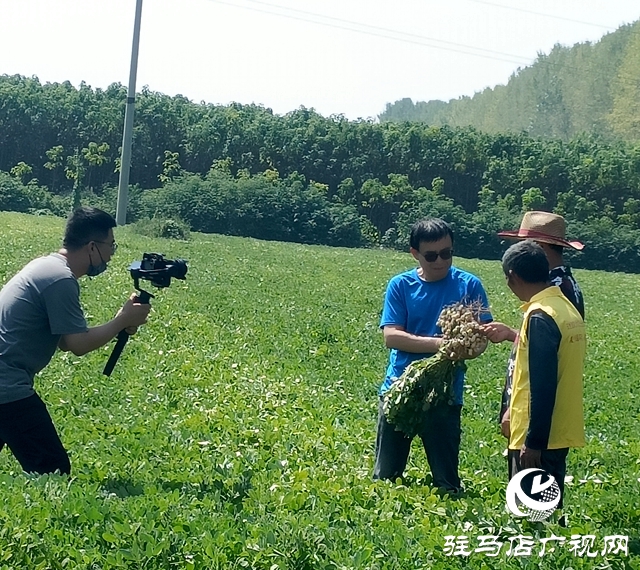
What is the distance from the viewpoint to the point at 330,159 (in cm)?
7256

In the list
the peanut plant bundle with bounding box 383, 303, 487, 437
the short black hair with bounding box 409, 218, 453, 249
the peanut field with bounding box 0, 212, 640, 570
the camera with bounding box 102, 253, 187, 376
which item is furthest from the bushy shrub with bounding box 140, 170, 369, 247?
the peanut plant bundle with bounding box 383, 303, 487, 437

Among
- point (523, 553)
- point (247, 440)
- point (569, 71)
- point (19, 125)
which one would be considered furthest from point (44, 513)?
point (569, 71)

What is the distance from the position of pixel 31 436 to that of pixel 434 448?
7.72 feet

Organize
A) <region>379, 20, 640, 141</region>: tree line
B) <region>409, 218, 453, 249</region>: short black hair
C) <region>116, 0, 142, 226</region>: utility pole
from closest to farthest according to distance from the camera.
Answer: <region>409, 218, 453, 249</region>: short black hair, <region>116, 0, 142, 226</region>: utility pole, <region>379, 20, 640, 141</region>: tree line

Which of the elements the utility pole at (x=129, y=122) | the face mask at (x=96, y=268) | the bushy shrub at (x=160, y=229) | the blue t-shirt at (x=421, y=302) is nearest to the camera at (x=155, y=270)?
the face mask at (x=96, y=268)

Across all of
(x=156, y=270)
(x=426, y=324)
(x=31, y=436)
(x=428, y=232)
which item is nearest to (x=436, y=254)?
(x=428, y=232)

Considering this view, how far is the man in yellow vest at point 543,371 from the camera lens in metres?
4.78

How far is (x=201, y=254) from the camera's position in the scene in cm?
3156

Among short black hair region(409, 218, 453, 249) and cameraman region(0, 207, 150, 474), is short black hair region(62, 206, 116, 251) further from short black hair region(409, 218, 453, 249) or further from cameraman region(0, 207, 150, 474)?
short black hair region(409, 218, 453, 249)

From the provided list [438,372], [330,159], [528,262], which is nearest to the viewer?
[528,262]

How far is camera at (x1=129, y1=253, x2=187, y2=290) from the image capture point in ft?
19.1

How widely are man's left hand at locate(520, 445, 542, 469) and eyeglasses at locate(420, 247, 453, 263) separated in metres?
1.38

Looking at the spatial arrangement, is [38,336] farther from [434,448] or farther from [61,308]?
[434,448]

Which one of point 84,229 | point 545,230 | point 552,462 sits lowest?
point 552,462
